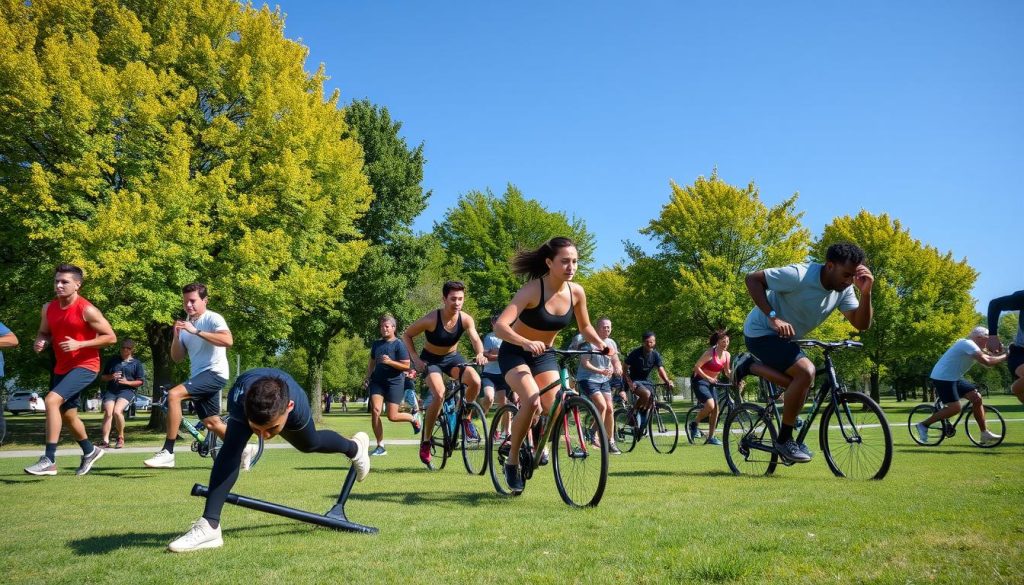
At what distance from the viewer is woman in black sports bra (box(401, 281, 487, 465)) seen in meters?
8.54

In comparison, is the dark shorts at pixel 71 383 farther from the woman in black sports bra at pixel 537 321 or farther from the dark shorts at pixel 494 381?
the dark shorts at pixel 494 381

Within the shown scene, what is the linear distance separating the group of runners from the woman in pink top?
7.43ft

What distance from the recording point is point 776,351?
6.90 meters

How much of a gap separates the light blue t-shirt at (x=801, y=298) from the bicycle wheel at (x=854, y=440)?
807mm

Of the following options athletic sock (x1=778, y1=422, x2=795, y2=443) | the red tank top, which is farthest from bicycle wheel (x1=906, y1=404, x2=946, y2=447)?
the red tank top

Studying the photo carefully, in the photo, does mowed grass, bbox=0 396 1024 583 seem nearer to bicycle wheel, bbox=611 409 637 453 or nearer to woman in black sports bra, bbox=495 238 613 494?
woman in black sports bra, bbox=495 238 613 494

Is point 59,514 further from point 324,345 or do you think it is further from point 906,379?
point 906,379

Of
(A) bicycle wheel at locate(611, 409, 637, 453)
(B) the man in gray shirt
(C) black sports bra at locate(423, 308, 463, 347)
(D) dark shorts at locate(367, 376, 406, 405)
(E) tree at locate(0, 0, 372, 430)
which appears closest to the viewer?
(B) the man in gray shirt

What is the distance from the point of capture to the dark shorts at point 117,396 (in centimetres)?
1373

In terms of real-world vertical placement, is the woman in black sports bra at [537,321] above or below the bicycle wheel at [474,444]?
above

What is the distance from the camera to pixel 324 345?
31.2 m

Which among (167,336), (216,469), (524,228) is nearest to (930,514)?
(216,469)

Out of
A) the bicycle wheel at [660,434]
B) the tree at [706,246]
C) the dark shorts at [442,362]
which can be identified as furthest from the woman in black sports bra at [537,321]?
the tree at [706,246]

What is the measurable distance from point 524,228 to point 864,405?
133 feet
